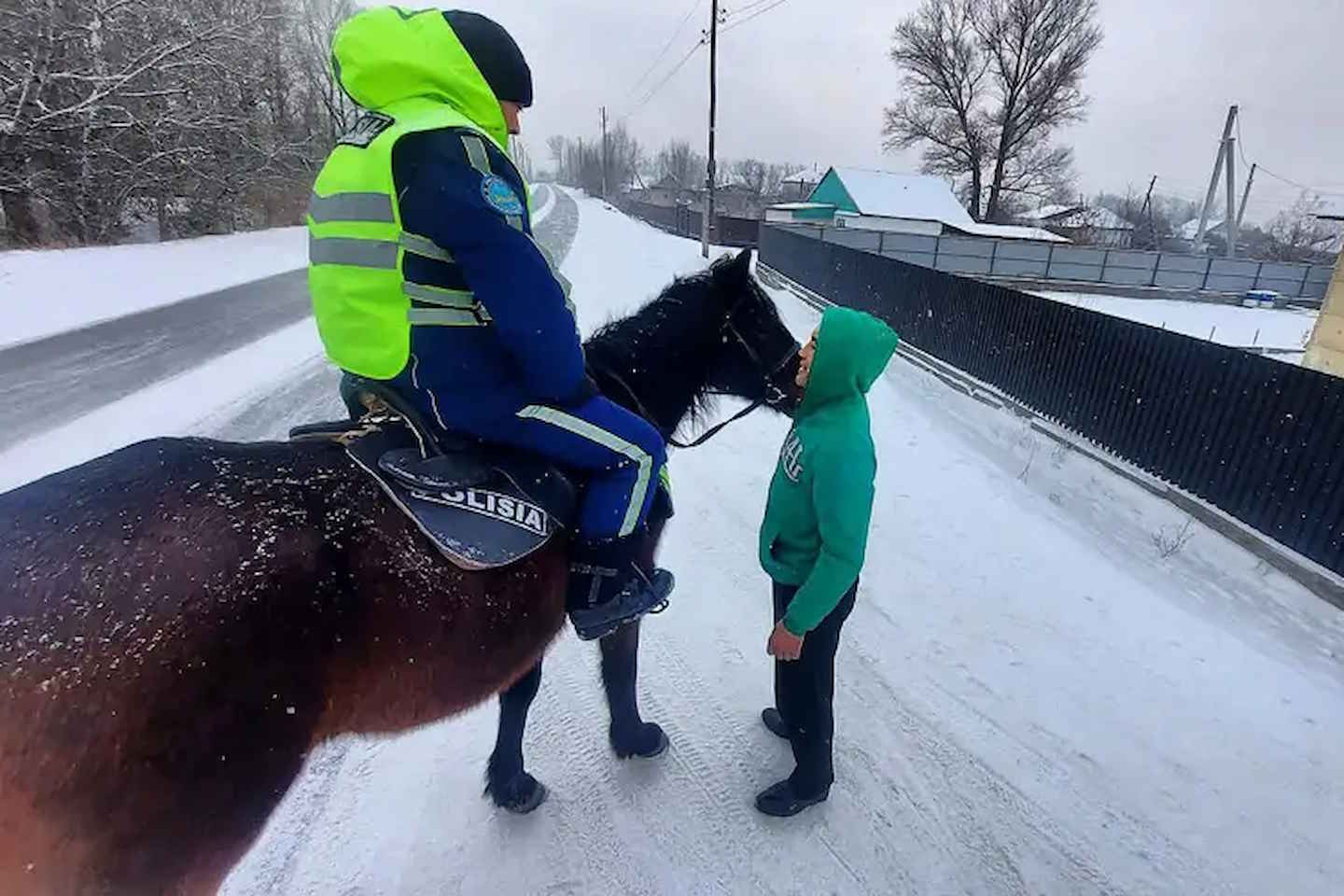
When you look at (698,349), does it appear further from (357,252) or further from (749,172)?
(749,172)

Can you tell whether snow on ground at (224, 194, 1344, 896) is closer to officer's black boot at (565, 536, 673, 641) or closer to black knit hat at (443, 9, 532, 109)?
officer's black boot at (565, 536, 673, 641)

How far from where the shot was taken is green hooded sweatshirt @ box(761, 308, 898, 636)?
2176 mm

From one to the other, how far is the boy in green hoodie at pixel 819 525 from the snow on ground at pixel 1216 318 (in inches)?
586

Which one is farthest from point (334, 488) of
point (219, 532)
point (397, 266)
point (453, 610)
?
point (397, 266)

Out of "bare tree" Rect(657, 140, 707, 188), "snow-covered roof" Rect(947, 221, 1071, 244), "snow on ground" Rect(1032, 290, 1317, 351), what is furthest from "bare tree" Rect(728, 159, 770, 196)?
"snow on ground" Rect(1032, 290, 1317, 351)

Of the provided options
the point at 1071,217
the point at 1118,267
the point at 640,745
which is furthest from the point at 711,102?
the point at 1071,217

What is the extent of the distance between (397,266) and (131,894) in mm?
1414

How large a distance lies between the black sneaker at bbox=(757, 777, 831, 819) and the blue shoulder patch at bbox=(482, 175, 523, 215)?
7.41 ft

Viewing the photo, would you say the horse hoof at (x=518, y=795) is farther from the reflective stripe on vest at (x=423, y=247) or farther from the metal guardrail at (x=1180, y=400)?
the metal guardrail at (x=1180, y=400)

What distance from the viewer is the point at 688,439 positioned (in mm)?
2740

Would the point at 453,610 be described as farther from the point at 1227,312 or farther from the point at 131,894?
the point at 1227,312

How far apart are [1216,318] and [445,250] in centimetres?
2595

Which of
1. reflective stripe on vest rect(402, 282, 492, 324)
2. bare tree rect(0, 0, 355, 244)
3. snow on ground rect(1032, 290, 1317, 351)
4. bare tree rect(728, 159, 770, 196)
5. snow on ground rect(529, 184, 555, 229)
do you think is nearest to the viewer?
reflective stripe on vest rect(402, 282, 492, 324)

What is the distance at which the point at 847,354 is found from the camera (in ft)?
7.22
